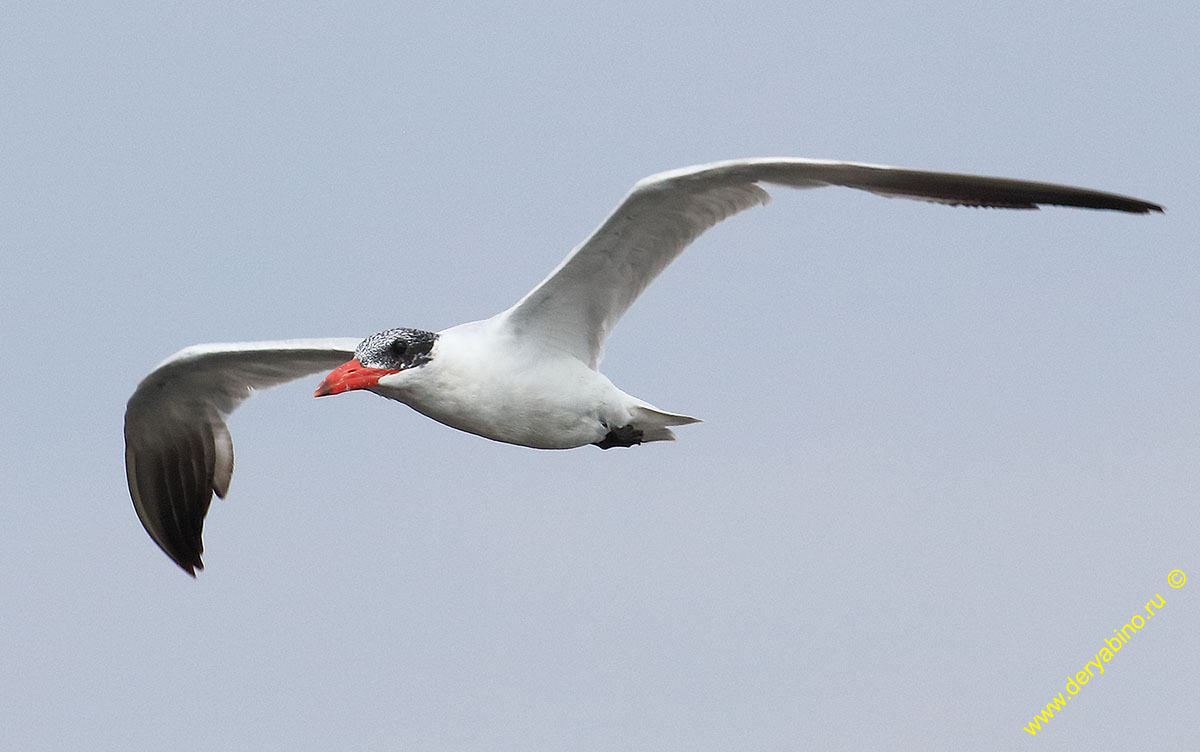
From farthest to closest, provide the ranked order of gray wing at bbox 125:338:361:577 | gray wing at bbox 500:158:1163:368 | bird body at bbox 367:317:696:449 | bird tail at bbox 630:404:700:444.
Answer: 1. gray wing at bbox 125:338:361:577
2. bird tail at bbox 630:404:700:444
3. bird body at bbox 367:317:696:449
4. gray wing at bbox 500:158:1163:368

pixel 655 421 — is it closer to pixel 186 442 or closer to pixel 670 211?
pixel 670 211

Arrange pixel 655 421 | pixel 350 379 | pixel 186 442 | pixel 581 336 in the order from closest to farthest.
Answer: pixel 350 379
pixel 581 336
pixel 655 421
pixel 186 442

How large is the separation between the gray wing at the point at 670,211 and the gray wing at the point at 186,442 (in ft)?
8.73

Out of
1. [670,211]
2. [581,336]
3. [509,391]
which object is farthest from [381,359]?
[670,211]

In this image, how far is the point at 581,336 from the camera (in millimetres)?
11266

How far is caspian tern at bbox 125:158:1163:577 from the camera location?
32.6ft

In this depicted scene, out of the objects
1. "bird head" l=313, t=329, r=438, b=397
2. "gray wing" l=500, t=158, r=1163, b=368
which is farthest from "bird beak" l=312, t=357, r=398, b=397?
"gray wing" l=500, t=158, r=1163, b=368

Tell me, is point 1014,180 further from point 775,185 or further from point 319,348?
point 319,348

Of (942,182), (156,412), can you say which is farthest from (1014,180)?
(156,412)

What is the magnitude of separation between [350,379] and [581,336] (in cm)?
195

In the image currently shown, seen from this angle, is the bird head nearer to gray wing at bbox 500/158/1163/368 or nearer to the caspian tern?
the caspian tern

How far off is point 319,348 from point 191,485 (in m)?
2.51

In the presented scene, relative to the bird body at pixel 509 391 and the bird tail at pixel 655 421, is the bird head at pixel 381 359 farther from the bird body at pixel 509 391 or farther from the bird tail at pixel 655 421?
the bird tail at pixel 655 421

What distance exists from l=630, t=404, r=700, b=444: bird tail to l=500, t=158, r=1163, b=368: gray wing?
0.55m
